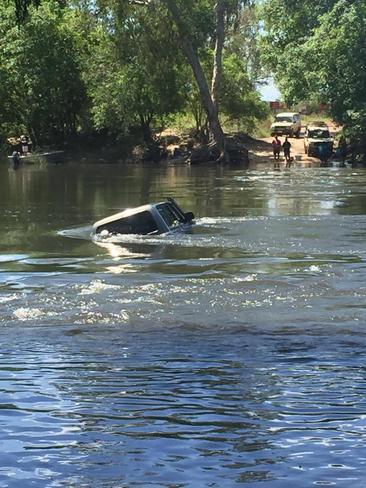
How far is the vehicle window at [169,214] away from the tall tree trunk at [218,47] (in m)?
35.9

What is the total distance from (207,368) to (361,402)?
1575 mm

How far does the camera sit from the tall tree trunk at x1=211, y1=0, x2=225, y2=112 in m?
51.3

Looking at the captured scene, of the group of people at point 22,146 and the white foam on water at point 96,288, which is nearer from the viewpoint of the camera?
the white foam on water at point 96,288

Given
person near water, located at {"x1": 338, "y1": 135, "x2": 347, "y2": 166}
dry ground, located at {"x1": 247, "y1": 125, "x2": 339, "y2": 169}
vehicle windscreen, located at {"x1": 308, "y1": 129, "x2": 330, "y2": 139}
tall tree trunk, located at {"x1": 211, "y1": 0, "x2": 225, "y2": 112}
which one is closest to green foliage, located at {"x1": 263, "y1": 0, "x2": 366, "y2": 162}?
person near water, located at {"x1": 338, "y1": 135, "x2": 347, "y2": 166}

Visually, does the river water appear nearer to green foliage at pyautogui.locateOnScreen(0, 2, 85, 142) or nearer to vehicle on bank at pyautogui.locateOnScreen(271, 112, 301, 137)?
green foliage at pyautogui.locateOnScreen(0, 2, 85, 142)

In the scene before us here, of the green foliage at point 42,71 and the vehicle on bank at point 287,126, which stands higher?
the green foliage at point 42,71

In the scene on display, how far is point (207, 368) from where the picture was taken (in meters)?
7.23

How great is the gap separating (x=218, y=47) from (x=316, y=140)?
30.0ft

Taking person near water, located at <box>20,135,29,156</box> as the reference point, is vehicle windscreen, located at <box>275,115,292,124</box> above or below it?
above

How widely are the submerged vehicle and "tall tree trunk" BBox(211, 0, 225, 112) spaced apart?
120 feet

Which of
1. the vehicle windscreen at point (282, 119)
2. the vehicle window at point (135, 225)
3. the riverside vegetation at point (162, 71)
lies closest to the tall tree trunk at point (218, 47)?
the riverside vegetation at point (162, 71)

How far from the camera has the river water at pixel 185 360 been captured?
5.03 meters

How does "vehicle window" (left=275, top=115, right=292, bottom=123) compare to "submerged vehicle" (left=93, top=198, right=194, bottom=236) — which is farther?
"vehicle window" (left=275, top=115, right=292, bottom=123)

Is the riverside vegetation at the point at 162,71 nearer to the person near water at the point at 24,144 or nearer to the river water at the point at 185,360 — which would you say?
the person near water at the point at 24,144
